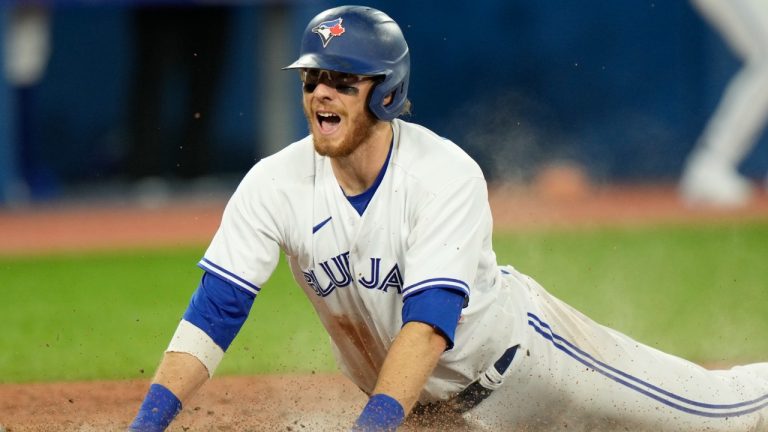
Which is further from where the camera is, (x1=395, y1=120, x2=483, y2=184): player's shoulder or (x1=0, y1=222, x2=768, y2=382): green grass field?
(x1=0, y1=222, x2=768, y2=382): green grass field

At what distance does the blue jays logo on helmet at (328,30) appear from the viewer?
13.7 feet

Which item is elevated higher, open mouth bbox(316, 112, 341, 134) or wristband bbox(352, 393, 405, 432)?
open mouth bbox(316, 112, 341, 134)

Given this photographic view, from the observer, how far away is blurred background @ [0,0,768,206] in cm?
1584

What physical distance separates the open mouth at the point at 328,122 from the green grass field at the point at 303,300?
312 cm

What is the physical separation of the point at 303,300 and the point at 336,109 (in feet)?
18.7

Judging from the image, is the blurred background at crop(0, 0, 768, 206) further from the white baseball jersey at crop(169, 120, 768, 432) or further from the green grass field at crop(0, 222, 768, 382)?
the white baseball jersey at crop(169, 120, 768, 432)

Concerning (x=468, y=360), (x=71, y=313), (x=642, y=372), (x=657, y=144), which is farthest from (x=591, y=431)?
(x=657, y=144)

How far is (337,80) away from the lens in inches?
167

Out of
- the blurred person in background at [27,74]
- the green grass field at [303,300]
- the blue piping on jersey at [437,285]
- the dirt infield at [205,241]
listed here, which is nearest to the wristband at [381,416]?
the blue piping on jersey at [437,285]

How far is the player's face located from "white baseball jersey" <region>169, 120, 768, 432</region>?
0.67ft

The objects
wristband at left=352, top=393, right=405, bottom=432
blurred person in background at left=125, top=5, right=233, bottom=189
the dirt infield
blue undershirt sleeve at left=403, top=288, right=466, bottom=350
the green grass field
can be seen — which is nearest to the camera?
wristband at left=352, top=393, right=405, bottom=432

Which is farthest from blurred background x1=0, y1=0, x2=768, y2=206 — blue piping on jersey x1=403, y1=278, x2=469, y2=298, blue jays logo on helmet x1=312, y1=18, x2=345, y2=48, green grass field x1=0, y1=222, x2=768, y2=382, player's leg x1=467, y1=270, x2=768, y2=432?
blue piping on jersey x1=403, y1=278, x2=469, y2=298

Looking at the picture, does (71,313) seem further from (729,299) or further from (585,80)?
(585,80)

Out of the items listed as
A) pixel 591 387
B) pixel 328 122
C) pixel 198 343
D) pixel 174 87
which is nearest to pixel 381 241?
pixel 328 122
